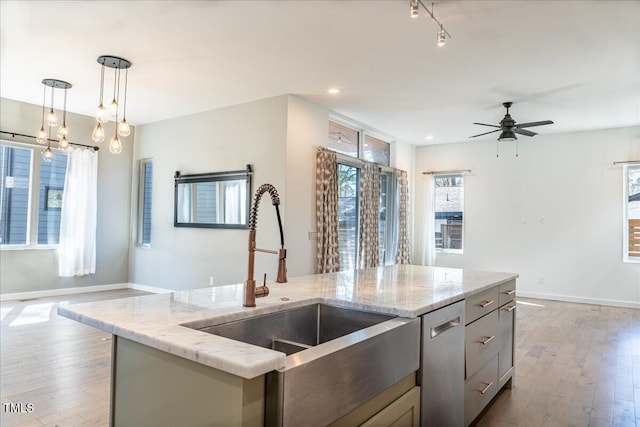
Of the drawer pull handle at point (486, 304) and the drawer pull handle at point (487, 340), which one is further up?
the drawer pull handle at point (486, 304)

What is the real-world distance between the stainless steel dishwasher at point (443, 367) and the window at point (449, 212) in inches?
245

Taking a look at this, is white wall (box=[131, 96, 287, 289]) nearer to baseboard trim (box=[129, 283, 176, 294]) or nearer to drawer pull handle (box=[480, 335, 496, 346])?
baseboard trim (box=[129, 283, 176, 294])

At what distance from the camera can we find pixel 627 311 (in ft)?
19.8

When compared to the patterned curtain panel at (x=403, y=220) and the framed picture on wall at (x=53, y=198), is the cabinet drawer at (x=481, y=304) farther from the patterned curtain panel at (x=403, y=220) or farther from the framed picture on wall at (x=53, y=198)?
the framed picture on wall at (x=53, y=198)

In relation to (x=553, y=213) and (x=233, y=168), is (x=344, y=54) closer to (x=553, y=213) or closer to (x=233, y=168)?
(x=233, y=168)

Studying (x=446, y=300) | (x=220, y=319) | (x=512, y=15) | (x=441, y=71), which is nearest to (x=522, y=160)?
(x=441, y=71)

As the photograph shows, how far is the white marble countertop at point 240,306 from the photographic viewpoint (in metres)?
1.06

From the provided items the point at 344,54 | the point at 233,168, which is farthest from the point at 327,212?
the point at 344,54

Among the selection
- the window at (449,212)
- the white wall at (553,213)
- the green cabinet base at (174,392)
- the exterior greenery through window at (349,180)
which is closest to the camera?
the green cabinet base at (174,392)

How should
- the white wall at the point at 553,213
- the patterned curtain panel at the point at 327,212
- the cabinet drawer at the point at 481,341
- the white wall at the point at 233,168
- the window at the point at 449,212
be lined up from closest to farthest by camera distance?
the cabinet drawer at the point at 481,341 → the white wall at the point at 233,168 → the patterned curtain panel at the point at 327,212 → the white wall at the point at 553,213 → the window at the point at 449,212

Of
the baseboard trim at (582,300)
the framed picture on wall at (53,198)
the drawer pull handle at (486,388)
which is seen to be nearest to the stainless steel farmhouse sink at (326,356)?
the drawer pull handle at (486,388)

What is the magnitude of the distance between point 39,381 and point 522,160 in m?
A: 7.47

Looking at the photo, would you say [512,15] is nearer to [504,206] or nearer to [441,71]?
[441,71]

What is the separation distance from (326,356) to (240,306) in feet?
1.88
